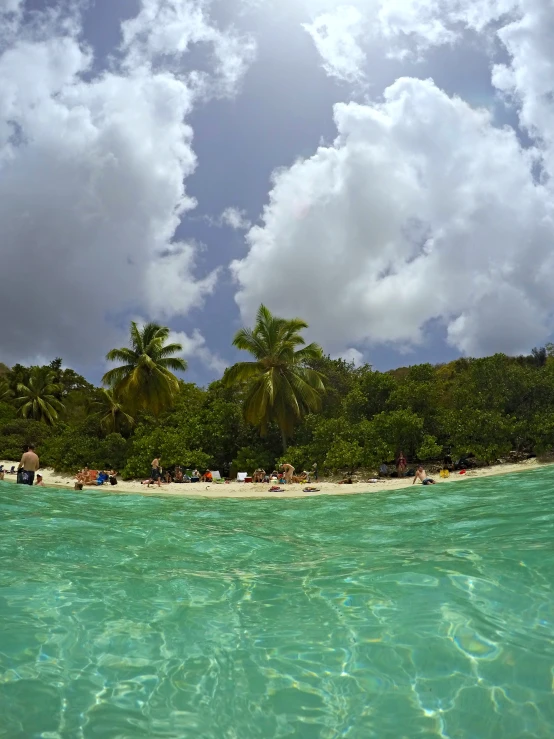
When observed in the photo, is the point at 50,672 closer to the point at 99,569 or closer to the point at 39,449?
the point at 99,569

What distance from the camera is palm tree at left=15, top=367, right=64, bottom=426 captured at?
46.6 m

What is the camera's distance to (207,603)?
5113 millimetres

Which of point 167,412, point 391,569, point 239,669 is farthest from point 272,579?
point 167,412

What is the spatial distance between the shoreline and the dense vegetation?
4.18ft

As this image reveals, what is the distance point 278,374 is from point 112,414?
13131 millimetres

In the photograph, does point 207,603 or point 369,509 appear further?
point 369,509

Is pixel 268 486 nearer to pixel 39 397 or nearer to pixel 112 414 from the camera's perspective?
pixel 112 414

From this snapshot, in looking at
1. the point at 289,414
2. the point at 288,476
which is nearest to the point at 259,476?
the point at 288,476

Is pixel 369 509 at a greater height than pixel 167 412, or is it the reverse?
pixel 167 412

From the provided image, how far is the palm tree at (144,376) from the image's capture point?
31766 millimetres

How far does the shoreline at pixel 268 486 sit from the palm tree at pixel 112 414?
383 inches

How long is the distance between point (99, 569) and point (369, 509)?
8.39 meters

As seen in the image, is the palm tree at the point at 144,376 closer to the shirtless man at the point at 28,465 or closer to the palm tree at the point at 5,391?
the shirtless man at the point at 28,465

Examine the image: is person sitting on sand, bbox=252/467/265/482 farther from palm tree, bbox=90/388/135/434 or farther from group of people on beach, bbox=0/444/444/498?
palm tree, bbox=90/388/135/434
